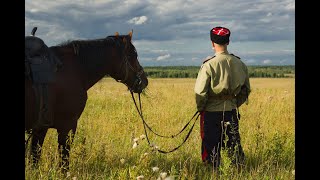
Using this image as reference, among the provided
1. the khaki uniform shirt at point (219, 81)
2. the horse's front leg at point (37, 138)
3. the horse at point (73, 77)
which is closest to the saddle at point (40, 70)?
the horse at point (73, 77)

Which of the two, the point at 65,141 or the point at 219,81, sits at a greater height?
the point at 219,81

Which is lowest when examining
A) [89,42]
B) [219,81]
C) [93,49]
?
[219,81]

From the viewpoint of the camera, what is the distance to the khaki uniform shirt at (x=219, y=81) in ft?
17.1

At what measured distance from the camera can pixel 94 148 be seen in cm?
599

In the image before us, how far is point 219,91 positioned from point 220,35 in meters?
0.81

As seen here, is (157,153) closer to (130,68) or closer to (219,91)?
(130,68)

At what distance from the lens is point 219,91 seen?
17.1ft

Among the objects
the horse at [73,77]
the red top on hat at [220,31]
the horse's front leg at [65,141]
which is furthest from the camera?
the red top on hat at [220,31]

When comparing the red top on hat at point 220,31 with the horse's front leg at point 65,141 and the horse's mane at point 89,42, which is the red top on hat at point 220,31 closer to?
the horse's mane at point 89,42

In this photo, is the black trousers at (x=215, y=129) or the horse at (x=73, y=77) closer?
the horse at (x=73, y=77)

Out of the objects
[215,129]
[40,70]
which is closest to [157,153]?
[215,129]

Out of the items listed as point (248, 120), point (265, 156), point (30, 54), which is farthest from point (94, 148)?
point (248, 120)
